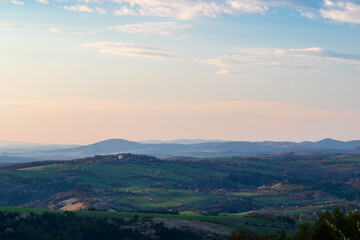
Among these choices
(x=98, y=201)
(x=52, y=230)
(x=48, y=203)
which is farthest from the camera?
(x=48, y=203)

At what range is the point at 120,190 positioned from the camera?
199750 millimetres

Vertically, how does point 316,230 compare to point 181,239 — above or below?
above

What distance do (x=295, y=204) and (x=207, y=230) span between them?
287 ft

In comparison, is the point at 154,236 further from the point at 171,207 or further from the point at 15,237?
the point at 171,207

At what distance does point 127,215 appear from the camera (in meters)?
122

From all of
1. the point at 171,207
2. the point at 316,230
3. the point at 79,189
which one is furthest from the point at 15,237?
the point at 79,189

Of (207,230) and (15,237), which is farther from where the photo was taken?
(207,230)

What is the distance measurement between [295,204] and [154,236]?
3816 inches

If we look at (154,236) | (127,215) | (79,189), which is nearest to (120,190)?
(79,189)

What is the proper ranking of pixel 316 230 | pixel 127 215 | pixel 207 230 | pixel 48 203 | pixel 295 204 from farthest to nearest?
pixel 295 204, pixel 48 203, pixel 127 215, pixel 207 230, pixel 316 230

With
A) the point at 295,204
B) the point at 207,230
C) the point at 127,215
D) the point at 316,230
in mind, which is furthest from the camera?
the point at 295,204

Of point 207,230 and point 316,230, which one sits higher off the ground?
point 316,230

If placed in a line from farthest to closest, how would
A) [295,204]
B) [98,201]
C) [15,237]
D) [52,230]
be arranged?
[295,204], [98,201], [52,230], [15,237]

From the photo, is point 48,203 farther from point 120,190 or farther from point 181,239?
point 181,239
